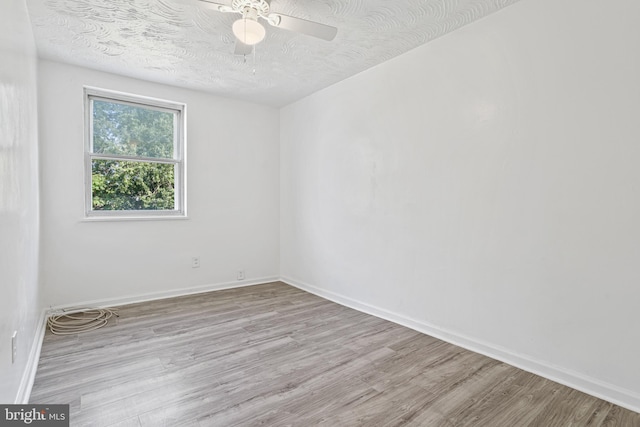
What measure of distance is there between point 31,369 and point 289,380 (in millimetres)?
1596

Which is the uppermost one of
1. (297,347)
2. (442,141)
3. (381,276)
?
(442,141)

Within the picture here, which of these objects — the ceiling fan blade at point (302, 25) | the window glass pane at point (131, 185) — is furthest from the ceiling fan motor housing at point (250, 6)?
the window glass pane at point (131, 185)

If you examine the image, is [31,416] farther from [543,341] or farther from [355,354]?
[543,341]

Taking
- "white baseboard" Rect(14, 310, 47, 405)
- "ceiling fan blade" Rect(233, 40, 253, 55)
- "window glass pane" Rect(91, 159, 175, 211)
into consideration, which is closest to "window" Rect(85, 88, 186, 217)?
"window glass pane" Rect(91, 159, 175, 211)

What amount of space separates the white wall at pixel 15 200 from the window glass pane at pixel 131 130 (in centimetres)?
112

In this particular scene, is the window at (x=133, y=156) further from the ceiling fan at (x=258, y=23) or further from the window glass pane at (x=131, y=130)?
the ceiling fan at (x=258, y=23)

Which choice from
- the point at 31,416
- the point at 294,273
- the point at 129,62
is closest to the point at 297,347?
the point at 31,416

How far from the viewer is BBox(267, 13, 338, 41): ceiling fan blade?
1.99m

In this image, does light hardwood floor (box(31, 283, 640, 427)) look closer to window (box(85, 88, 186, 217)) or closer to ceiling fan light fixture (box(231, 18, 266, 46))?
window (box(85, 88, 186, 217))

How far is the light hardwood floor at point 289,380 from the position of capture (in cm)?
171

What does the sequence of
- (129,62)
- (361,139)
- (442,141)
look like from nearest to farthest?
(442,141)
(129,62)
(361,139)

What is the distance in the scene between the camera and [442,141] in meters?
2.67

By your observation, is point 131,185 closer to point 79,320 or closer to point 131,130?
point 131,130

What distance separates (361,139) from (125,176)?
8.54 feet
